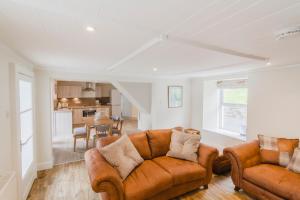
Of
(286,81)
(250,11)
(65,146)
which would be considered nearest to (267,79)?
(286,81)

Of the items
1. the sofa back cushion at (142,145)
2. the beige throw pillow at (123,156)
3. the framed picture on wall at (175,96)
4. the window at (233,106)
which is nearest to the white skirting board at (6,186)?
the beige throw pillow at (123,156)

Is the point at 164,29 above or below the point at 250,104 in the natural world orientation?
above

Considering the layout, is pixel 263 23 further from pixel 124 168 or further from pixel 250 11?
pixel 124 168

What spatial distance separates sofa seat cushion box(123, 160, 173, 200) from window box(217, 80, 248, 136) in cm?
294

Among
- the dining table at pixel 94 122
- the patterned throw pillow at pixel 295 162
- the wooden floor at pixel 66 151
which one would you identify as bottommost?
the wooden floor at pixel 66 151

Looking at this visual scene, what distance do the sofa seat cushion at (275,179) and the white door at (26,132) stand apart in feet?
11.0

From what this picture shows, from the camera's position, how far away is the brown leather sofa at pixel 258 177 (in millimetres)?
2013

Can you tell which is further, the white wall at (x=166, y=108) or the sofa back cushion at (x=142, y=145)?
the white wall at (x=166, y=108)

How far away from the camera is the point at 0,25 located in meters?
1.36

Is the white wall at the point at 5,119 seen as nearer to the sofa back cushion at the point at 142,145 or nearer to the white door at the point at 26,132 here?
the white door at the point at 26,132

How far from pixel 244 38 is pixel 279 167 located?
2177mm

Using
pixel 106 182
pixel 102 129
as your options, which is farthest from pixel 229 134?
pixel 106 182

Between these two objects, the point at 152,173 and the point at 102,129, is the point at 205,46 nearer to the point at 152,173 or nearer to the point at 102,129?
the point at 152,173

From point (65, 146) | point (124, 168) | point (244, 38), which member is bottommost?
point (65, 146)
